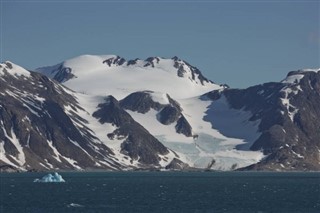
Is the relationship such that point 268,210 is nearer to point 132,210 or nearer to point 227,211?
point 227,211

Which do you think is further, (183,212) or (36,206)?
(36,206)

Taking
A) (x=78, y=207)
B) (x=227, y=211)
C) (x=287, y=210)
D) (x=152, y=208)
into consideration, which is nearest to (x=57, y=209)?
(x=78, y=207)

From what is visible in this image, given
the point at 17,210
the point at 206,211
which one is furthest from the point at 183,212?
the point at 17,210

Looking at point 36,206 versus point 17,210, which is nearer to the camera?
point 17,210

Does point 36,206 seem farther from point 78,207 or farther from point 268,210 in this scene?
point 268,210

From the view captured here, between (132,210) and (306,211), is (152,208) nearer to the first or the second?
(132,210)

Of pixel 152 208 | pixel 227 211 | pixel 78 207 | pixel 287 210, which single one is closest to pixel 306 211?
pixel 287 210
